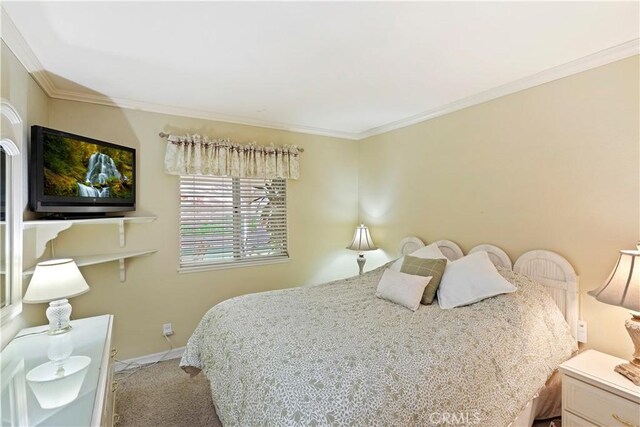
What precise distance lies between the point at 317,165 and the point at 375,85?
161 centimetres

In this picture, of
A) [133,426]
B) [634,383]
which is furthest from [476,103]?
[133,426]

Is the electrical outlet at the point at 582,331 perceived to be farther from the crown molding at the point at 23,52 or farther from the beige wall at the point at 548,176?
the crown molding at the point at 23,52

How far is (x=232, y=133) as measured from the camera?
3.46m

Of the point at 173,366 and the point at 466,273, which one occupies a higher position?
the point at 466,273

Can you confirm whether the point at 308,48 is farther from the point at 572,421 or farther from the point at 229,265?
the point at 572,421

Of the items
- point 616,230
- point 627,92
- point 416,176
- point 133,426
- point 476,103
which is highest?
point 476,103

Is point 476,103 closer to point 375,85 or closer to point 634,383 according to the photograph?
point 375,85

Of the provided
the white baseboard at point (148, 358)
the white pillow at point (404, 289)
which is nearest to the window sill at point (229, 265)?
the white baseboard at point (148, 358)

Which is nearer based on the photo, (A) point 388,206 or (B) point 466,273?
(B) point 466,273

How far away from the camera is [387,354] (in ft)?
4.99

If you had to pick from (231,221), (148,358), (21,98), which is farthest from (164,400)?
(21,98)

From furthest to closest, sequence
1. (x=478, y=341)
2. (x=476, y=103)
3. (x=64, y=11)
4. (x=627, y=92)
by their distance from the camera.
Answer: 1. (x=476, y=103)
2. (x=627, y=92)
3. (x=478, y=341)
4. (x=64, y=11)

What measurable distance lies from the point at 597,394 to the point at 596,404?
57mm

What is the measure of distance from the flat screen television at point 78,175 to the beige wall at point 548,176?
2.95 metres
